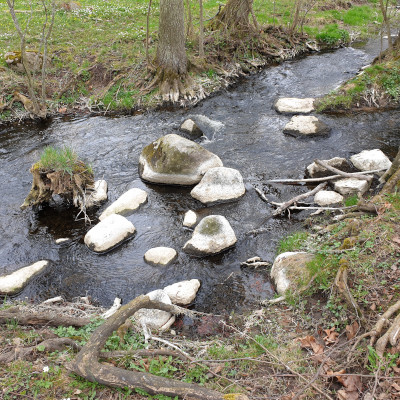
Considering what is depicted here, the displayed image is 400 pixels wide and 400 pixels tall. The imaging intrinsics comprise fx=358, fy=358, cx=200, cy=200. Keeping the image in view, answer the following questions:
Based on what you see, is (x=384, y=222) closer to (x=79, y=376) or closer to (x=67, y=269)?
(x=79, y=376)

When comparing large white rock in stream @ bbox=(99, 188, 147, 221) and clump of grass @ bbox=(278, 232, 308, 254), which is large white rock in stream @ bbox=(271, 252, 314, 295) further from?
large white rock in stream @ bbox=(99, 188, 147, 221)

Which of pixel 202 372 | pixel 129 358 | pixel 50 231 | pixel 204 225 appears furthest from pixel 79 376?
pixel 50 231

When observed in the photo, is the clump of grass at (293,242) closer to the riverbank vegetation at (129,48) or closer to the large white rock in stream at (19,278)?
the large white rock in stream at (19,278)

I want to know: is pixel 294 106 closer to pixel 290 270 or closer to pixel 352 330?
pixel 290 270

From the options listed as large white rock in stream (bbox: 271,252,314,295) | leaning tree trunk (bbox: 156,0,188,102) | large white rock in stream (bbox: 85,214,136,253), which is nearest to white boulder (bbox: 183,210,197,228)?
large white rock in stream (bbox: 85,214,136,253)

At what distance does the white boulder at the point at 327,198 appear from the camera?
865 cm

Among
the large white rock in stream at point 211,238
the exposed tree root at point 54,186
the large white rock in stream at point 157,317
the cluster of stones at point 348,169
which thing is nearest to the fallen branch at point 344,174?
the cluster of stones at point 348,169

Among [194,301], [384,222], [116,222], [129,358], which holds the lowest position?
[194,301]

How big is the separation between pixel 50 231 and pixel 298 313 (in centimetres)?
614

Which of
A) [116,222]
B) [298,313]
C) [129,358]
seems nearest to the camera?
[129,358]

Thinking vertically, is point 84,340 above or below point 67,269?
above

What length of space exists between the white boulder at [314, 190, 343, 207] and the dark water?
685 mm

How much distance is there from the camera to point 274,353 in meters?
4.70

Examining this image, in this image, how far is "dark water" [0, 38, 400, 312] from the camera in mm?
7258
